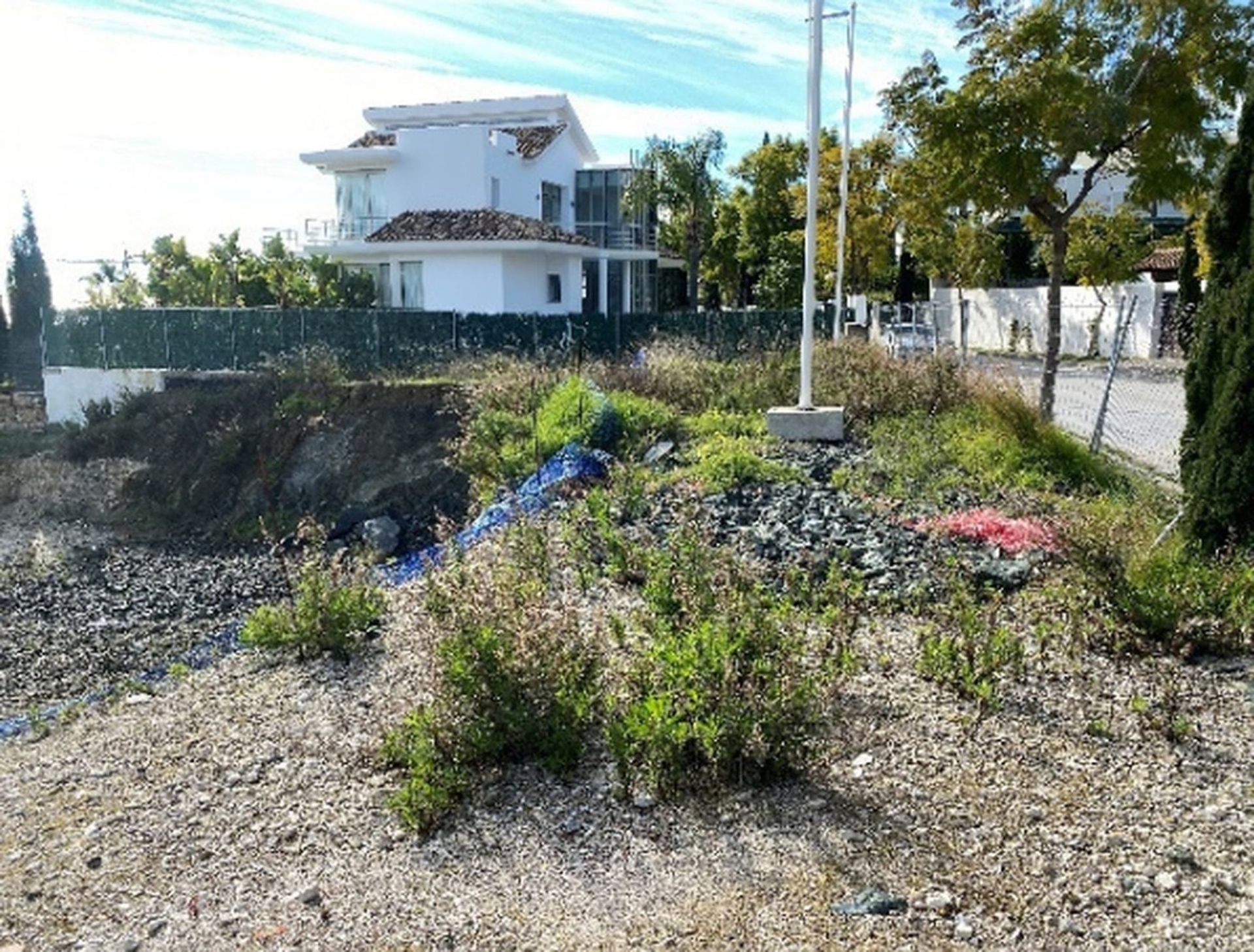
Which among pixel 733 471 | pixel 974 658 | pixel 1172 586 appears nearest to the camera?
pixel 974 658

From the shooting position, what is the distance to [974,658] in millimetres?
5242

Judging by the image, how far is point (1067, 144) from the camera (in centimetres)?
1227

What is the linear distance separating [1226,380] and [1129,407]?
11.6 metres

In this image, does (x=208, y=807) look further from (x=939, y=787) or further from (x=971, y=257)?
(x=971, y=257)

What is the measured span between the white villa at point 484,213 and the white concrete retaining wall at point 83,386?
907cm

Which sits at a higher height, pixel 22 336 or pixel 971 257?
pixel 971 257

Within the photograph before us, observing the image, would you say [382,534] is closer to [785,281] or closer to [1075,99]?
[1075,99]

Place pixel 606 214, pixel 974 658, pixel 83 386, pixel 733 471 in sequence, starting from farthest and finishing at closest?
pixel 606 214 < pixel 83 386 < pixel 733 471 < pixel 974 658

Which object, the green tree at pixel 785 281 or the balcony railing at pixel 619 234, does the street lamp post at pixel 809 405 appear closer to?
the green tree at pixel 785 281

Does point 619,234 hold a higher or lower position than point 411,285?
higher

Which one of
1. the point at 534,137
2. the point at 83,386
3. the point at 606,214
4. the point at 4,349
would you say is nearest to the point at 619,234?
the point at 606,214

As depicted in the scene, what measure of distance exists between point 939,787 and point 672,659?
50.5 inches

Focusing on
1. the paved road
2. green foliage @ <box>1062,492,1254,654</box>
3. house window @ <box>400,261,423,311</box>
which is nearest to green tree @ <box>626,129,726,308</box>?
house window @ <box>400,261,423,311</box>

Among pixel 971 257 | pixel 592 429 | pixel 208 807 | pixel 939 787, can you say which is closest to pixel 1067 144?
pixel 592 429
